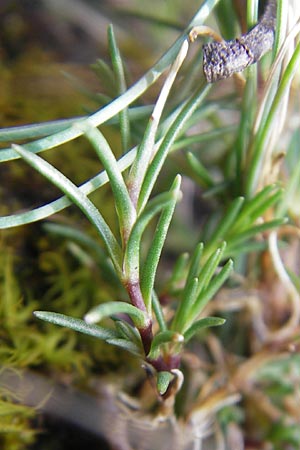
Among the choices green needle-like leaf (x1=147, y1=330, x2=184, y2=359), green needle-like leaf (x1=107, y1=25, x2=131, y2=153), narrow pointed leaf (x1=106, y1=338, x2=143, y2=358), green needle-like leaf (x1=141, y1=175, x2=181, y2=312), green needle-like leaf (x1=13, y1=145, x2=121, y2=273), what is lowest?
green needle-like leaf (x1=147, y1=330, x2=184, y2=359)

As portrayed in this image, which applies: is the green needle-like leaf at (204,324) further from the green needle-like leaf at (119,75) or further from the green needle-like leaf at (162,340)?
the green needle-like leaf at (119,75)

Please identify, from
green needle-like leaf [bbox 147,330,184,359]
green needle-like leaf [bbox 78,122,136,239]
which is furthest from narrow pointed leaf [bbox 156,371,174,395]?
green needle-like leaf [bbox 78,122,136,239]

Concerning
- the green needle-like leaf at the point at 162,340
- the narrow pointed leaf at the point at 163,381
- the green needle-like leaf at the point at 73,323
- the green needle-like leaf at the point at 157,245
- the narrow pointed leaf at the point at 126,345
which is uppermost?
the green needle-like leaf at the point at 157,245

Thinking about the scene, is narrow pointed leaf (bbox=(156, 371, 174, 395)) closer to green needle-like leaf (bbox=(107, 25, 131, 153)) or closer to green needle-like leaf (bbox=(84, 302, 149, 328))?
green needle-like leaf (bbox=(84, 302, 149, 328))

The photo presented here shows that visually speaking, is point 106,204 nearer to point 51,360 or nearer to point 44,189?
point 44,189

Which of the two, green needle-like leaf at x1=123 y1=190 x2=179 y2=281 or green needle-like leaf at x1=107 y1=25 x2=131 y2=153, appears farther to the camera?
green needle-like leaf at x1=107 y1=25 x2=131 y2=153

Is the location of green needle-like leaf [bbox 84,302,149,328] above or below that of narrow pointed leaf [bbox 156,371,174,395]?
above

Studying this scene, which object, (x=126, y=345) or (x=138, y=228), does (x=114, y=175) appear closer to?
(x=138, y=228)

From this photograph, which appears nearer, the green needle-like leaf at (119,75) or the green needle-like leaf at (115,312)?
the green needle-like leaf at (115,312)

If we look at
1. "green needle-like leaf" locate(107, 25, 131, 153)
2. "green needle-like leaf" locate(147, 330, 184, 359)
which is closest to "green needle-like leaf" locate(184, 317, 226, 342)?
"green needle-like leaf" locate(147, 330, 184, 359)

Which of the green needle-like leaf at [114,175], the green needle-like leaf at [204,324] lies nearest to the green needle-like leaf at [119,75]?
the green needle-like leaf at [114,175]

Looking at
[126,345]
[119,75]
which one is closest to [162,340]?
[126,345]
